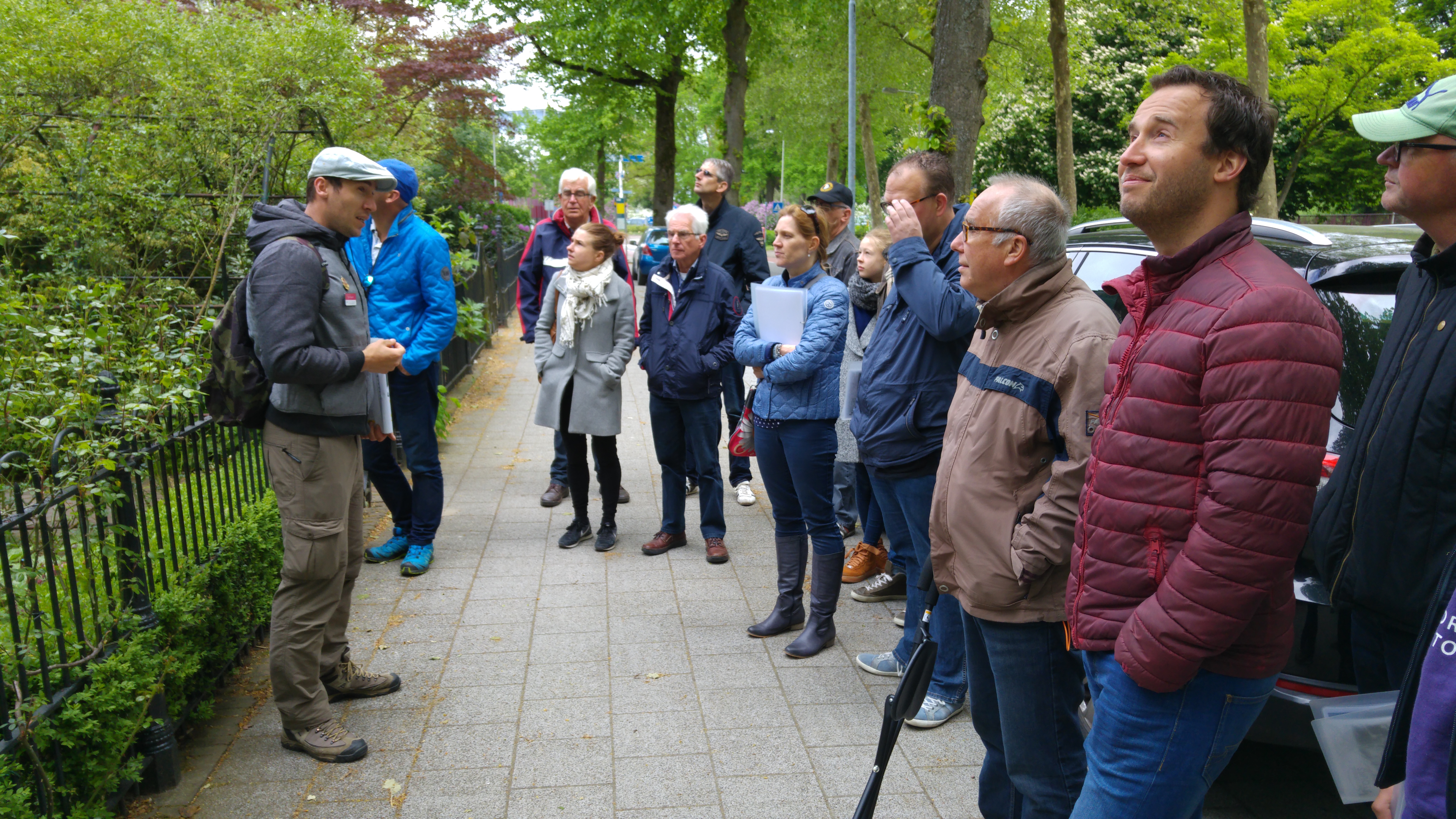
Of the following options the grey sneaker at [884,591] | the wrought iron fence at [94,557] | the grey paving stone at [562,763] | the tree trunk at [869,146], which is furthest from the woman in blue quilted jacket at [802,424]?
the tree trunk at [869,146]

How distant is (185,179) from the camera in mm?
6949

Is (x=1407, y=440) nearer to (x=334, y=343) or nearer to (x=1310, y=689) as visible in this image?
(x=1310, y=689)

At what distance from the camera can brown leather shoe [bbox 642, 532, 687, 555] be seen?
5.97 meters

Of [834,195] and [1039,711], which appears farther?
[834,195]

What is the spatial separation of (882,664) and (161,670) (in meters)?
2.75

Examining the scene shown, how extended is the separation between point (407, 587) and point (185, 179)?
3596 millimetres

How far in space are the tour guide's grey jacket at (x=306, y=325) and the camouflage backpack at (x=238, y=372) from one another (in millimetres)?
42

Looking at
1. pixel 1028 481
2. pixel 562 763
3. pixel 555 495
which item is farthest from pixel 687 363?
pixel 1028 481

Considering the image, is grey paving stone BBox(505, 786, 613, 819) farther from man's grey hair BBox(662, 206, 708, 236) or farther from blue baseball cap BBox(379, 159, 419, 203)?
blue baseball cap BBox(379, 159, 419, 203)

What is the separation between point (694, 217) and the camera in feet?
18.6

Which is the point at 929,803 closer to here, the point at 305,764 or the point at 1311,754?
the point at 1311,754

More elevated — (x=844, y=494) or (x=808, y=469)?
(x=808, y=469)

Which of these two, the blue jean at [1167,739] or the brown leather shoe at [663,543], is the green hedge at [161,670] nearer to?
the brown leather shoe at [663,543]

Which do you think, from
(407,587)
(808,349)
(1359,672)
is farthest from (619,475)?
(1359,672)
